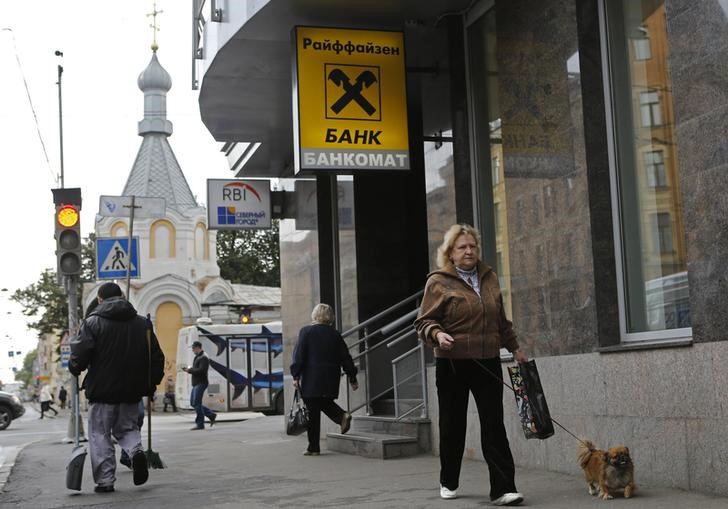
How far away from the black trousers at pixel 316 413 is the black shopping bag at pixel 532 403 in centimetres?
530

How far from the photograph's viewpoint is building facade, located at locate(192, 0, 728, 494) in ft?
22.8

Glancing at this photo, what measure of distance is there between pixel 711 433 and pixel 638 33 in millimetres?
3233

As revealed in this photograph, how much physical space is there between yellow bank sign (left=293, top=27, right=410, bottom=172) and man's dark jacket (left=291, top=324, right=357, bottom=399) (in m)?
1.97

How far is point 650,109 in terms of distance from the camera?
817 centimetres

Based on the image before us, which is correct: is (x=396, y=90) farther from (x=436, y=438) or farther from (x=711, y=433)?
(x=711, y=433)

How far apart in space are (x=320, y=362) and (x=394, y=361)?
90 centimetres

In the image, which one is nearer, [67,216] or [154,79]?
[67,216]

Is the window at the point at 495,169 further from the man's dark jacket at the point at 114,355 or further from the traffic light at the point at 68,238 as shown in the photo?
the traffic light at the point at 68,238

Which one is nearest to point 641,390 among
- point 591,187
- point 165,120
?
point 591,187

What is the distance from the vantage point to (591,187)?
8.61 m

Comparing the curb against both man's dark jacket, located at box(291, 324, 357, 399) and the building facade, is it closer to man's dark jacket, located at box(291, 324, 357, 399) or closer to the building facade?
man's dark jacket, located at box(291, 324, 357, 399)

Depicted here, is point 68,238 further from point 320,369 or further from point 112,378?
point 112,378

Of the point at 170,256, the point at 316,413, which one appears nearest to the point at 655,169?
the point at 316,413

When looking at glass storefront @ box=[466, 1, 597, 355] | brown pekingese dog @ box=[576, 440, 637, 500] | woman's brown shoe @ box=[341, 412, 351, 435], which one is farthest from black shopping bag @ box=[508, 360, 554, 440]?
→ woman's brown shoe @ box=[341, 412, 351, 435]
